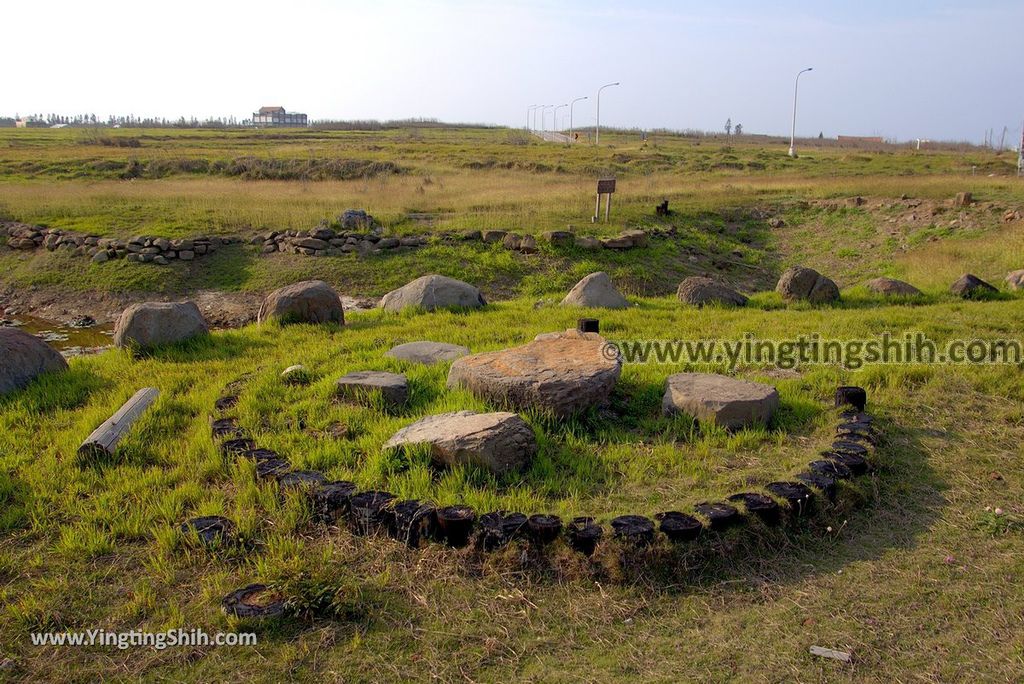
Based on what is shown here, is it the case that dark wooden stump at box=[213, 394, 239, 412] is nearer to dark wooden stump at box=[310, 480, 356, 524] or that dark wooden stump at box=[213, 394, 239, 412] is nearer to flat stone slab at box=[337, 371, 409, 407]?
flat stone slab at box=[337, 371, 409, 407]

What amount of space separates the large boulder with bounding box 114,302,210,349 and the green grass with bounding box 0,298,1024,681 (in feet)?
5.04

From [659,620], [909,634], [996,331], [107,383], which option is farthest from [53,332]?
[996,331]

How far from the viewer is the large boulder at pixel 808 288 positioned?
38.2 ft

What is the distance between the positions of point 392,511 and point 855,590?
2.75 m

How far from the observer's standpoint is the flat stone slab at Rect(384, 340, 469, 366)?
7801 mm

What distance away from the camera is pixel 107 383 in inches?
299

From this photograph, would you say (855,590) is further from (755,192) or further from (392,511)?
(755,192)

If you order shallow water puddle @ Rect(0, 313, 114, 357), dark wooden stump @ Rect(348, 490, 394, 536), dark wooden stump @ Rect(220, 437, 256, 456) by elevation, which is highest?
dark wooden stump @ Rect(220, 437, 256, 456)

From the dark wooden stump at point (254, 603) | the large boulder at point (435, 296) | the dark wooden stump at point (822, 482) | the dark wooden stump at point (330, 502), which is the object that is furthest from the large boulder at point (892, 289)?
the dark wooden stump at point (254, 603)

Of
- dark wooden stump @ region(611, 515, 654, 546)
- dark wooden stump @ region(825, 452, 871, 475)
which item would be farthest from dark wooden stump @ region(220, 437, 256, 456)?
dark wooden stump @ region(825, 452, 871, 475)

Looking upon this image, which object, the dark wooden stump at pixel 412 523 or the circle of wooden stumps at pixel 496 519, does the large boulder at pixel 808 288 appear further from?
the dark wooden stump at pixel 412 523

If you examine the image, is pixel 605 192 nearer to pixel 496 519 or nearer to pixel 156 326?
pixel 156 326

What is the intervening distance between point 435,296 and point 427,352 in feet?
9.65

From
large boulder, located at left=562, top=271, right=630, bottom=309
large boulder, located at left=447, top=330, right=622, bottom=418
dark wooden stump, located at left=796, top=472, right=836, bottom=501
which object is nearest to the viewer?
dark wooden stump, located at left=796, top=472, right=836, bottom=501
